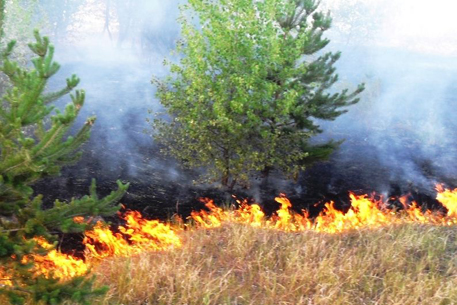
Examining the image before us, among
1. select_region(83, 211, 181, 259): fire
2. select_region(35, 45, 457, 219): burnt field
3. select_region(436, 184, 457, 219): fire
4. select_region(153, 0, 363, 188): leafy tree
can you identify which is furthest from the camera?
select_region(35, 45, 457, 219): burnt field

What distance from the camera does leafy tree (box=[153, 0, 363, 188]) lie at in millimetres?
14359

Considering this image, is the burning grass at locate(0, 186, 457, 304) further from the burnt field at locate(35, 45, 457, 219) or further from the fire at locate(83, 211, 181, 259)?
the burnt field at locate(35, 45, 457, 219)

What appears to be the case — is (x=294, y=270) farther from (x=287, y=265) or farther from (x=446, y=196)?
(x=446, y=196)

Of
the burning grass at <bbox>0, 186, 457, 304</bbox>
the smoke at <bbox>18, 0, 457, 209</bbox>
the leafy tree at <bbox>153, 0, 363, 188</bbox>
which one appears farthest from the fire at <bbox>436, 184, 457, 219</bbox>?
the burning grass at <bbox>0, 186, 457, 304</bbox>

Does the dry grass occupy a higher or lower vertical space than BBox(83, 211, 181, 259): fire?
higher

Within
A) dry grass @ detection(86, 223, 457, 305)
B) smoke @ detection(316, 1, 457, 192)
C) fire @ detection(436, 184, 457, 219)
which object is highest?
smoke @ detection(316, 1, 457, 192)

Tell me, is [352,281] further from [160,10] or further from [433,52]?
[433,52]

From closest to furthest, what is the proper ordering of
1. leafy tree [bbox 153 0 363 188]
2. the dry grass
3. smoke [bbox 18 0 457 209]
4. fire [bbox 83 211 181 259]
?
1. the dry grass
2. fire [bbox 83 211 181 259]
3. leafy tree [bbox 153 0 363 188]
4. smoke [bbox 18 0 457 209]

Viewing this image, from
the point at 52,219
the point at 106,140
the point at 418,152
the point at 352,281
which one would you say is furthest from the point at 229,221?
the point at 418,152

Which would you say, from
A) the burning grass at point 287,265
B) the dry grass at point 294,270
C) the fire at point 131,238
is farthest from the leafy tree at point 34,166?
the dry grass at point 294,270

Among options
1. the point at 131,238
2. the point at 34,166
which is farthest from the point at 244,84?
the point at 34,166

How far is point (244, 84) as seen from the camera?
48.0 ft

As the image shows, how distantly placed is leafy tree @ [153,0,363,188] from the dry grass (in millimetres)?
5802

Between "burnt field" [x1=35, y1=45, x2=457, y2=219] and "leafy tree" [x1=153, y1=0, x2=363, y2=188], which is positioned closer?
"leafy tree" [x1=153, y1=0, x2=363, y2=188]
